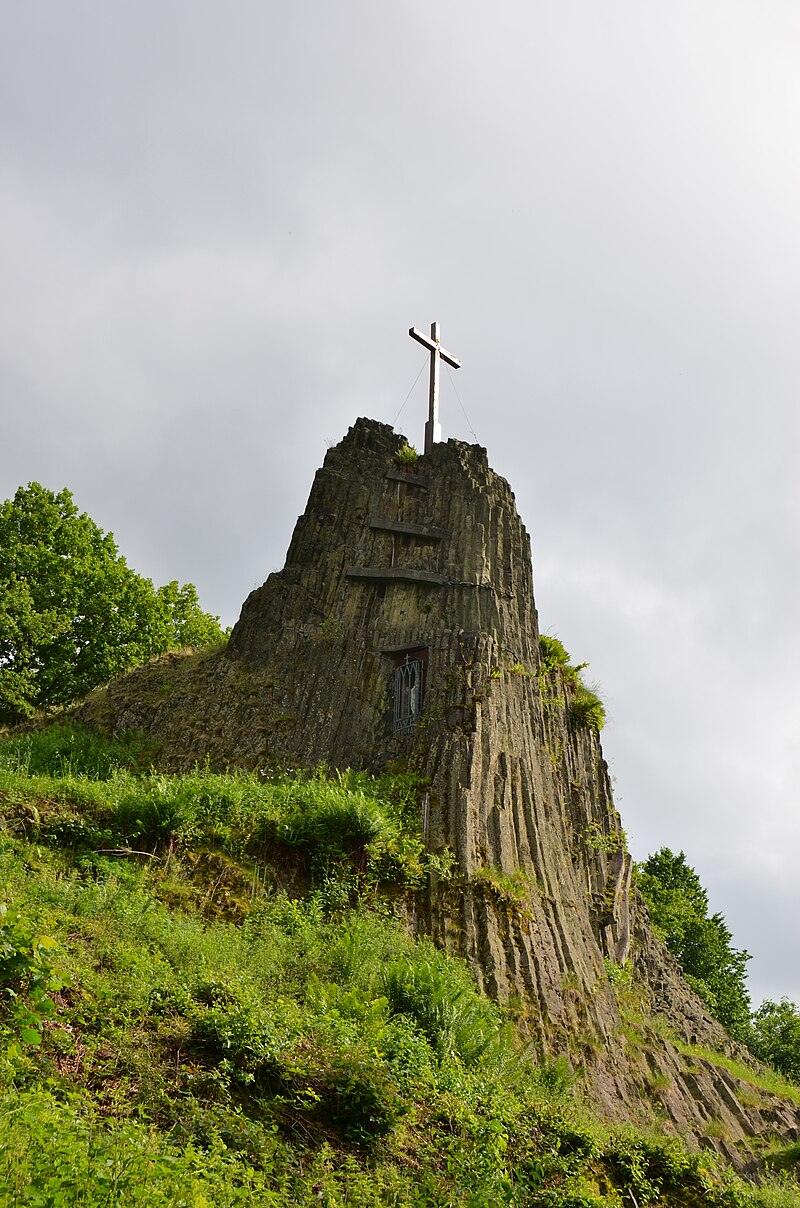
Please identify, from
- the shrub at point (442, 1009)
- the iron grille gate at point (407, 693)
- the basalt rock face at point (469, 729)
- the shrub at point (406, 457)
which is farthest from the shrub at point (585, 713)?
the shrub at point (442, 1009)

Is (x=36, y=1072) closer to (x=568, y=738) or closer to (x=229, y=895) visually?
(x=229, y=895)

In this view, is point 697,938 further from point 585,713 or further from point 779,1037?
point 585,713

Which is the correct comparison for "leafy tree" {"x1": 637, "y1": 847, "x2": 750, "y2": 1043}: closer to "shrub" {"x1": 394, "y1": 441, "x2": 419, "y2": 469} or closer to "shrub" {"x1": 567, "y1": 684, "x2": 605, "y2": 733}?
"shrub" {"x1": 567, "y1": 684, "x2": 605, "y2": 733}

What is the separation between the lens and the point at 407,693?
19.8 meters

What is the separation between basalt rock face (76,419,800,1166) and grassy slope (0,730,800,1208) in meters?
1.70

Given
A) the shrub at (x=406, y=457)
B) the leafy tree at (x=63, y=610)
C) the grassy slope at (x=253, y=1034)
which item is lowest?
the grassy slope at (x=253, y=1034)

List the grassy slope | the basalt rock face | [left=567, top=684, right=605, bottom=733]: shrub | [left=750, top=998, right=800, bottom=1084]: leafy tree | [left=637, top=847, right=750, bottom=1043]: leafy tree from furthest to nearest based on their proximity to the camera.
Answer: [left=637, top=847, right=750, bottom=1043]: leafy tree, [left=750, top=998, right=800, bottom=1084]: leafy tree, [left=567, top=684, right=605, bottom=733]: shrub, the basalt rock face, the grassy slope

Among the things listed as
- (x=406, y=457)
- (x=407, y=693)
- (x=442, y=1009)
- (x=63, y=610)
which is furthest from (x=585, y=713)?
(x=63, y=610)

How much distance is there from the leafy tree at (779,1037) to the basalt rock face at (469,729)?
809 centimetres

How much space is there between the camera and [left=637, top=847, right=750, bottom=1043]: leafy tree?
3409 centimetres

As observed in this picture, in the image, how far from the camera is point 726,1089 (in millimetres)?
17703

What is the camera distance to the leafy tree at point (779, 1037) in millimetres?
28914

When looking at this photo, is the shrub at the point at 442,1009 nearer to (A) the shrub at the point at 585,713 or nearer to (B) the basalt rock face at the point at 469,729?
(B) the basalt rock face at the point at 469,729

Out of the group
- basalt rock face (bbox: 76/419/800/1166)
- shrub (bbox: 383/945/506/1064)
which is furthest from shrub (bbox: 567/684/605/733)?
shrub (bbox: 383/945/506/1064)
